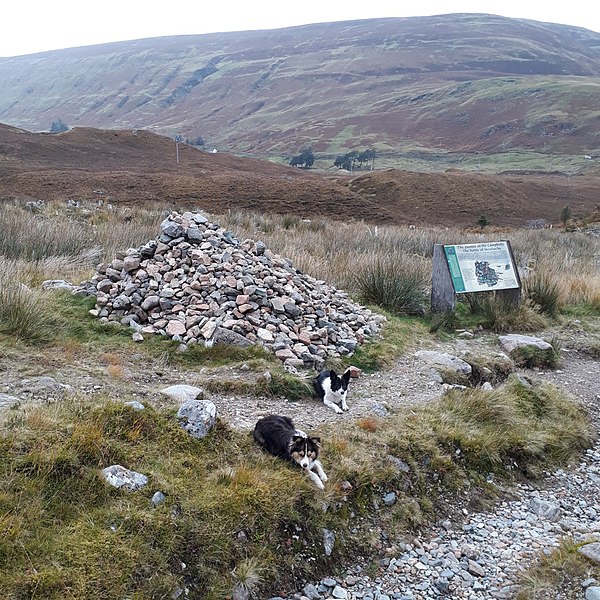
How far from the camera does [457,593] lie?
342 cm

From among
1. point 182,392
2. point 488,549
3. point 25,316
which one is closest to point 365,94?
point 25,316

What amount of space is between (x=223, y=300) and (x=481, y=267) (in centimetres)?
455

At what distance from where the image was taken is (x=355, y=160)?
243 feet

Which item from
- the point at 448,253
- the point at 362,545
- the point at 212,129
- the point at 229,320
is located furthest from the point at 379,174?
the point at 212,129

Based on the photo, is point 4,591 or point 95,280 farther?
point 95,280

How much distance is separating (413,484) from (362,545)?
0.83 metres

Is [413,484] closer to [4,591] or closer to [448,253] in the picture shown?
[4,591]

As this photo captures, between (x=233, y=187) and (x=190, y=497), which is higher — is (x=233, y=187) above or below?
below

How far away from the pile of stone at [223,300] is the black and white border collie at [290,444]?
6.41 ft

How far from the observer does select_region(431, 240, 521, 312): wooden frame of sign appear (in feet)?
29.2

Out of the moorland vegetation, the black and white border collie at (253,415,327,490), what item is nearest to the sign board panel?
the moorland vegetation

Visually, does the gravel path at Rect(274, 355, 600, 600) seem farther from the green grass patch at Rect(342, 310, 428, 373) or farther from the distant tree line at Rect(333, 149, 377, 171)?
the distant tree line at Rect(333, 149, 377, 171)

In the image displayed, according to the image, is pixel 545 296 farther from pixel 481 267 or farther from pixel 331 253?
pixel 331 253

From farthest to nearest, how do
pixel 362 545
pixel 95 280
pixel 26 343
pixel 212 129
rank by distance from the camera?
pixel 212 129 → pixel 95 280 → pixel 26 343 → pixel 362 545
